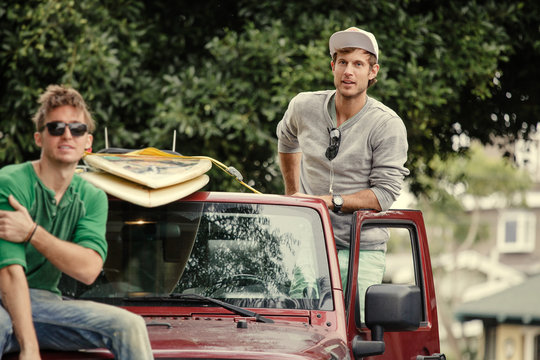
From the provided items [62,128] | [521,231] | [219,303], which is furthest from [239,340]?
[521,231]

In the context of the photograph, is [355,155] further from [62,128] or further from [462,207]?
[462,207]

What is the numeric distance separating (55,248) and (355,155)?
7.28 feet

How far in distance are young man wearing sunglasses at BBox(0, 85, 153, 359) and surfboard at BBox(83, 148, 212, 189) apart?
46 cm

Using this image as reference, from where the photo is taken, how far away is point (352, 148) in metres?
5.62

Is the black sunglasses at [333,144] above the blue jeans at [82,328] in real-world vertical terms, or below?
above

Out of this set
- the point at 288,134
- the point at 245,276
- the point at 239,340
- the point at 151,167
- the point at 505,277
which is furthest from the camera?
the point at 505,277

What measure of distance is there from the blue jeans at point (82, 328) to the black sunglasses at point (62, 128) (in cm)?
61

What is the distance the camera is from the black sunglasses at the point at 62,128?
3949 millimetres

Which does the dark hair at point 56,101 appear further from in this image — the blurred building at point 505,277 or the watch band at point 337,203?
the blurred building at point 505,277

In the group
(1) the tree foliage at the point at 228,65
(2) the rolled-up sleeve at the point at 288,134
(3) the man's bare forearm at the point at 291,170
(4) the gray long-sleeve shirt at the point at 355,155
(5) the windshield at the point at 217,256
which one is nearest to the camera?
(5) the windshield at the point at 217,256

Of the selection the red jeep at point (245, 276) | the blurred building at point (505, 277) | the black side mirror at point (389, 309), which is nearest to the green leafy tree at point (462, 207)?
the blurred building at point (505, 277)

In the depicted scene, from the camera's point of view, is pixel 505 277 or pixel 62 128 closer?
pixel 62 128

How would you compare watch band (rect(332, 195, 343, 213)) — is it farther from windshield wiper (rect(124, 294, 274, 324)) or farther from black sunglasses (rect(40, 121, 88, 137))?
black sunglasses (rect(40, 121, 88, 137))

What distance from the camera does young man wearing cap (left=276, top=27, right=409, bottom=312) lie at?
546 cm
